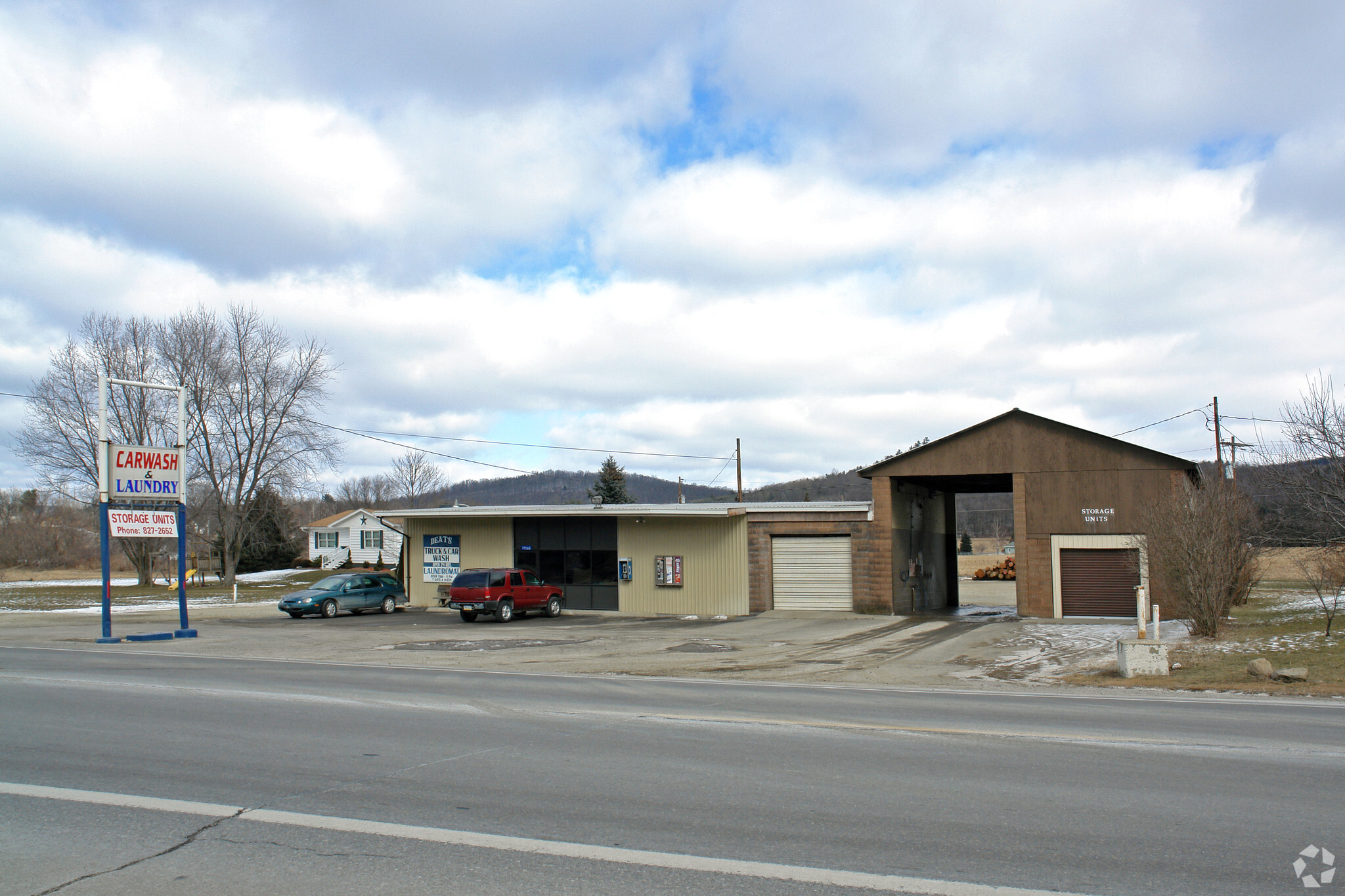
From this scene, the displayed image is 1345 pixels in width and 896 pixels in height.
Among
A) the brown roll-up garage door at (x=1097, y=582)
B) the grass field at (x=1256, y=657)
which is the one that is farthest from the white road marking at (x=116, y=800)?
the brown roll-up garage door at (x=1097, y=582)

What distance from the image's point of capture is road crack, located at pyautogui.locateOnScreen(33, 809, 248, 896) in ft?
16.3

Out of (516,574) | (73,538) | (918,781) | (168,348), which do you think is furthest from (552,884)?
(73,538)

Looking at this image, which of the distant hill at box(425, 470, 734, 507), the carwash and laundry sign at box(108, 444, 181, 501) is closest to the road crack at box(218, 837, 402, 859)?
the carwash and laundry sign at box(108, 444, 181, 501)

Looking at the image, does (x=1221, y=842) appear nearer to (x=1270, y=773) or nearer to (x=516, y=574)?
(x=1270, y=773)

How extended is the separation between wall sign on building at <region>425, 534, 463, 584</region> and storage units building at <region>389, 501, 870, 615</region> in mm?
581

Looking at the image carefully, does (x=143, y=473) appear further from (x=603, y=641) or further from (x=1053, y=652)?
(x=1053, y=652)

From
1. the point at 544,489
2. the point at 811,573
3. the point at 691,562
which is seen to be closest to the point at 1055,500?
the point at 811,573

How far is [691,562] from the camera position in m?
32.0

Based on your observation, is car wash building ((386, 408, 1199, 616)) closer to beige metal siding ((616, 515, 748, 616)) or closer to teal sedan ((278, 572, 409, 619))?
beige metal siding ((616, 515, 748, 616))

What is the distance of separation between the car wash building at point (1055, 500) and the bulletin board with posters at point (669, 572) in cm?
631

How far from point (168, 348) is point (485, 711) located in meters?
48.7

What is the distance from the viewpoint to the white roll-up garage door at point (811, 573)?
3059 cm

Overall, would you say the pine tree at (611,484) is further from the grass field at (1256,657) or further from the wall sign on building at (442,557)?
the grass field at (1256,657)

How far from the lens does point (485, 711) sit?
417 inches
